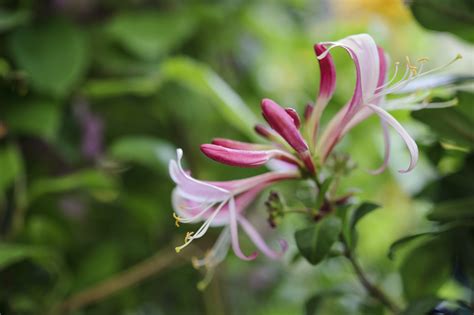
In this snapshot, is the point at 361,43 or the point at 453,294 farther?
the point at 453,294

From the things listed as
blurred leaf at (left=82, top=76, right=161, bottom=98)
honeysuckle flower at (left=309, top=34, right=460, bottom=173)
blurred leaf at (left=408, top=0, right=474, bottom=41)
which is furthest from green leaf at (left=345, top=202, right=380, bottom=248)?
blurred leaf at (left=82, top=76, right=161, bottom=98)

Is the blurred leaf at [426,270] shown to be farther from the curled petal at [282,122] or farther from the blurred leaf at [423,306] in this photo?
the curled petal at [282,122]

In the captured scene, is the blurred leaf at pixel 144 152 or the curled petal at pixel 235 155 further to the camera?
the blurred leaf at pixel 144 152

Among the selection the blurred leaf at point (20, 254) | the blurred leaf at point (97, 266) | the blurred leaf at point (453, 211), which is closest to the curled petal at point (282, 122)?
the blurred leaf at point (453, 211)

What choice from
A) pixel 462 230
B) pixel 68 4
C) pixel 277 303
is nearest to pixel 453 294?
pixel 277 303

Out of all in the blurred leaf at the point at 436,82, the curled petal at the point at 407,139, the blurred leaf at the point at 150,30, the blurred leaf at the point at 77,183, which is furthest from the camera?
the blurred leaf at the point at 150,30

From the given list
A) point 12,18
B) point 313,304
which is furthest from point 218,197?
point 12,18

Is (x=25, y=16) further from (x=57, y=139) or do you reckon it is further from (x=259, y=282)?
(x=259, y=282)
